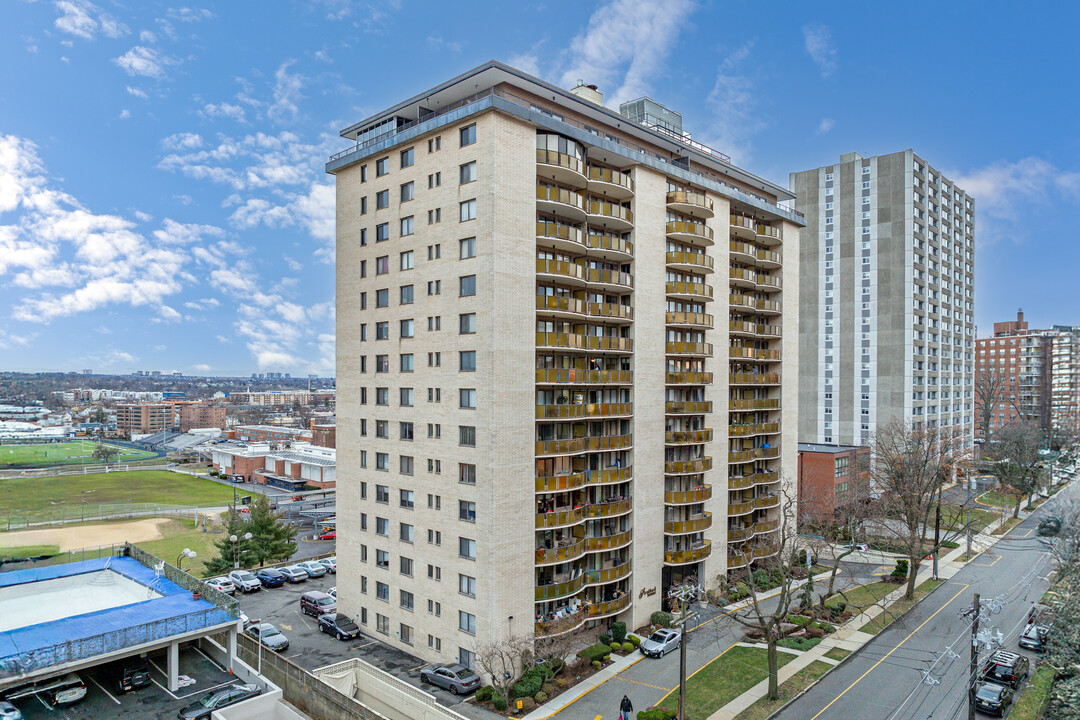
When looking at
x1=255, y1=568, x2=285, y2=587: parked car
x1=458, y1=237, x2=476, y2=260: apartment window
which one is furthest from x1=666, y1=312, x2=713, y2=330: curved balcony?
x1=255, y1=568, x2=285, y2=587: parked car

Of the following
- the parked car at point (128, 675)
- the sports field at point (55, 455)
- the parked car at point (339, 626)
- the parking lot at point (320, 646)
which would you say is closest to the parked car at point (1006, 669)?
the parking lot at point (320, 646)

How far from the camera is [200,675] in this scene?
30.5 metres

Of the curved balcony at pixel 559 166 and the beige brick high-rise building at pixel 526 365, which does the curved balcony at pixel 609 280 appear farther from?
the curved balcony at pixel 559 166

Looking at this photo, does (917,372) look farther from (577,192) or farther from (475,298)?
(475,298)

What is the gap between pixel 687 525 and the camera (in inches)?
1763

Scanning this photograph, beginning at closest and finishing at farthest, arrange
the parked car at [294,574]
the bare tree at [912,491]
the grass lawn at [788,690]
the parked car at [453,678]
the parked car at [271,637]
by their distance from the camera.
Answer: the grass lawn at [788,690]
the parked car at [453,678]
the parked car at [271,637]
the bare tree at [912,491]
the parked car at [294,574]

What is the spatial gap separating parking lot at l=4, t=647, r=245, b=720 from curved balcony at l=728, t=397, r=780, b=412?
129 ft

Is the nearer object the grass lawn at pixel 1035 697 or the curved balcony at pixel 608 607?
the grass lawn at pixel 1035 697

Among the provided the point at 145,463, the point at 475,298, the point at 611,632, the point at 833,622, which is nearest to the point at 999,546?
the point at 833,622

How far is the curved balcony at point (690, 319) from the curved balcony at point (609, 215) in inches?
289

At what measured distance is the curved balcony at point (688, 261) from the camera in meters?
44.5

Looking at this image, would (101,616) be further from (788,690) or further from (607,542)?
(788,690)

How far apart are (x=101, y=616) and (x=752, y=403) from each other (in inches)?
1821

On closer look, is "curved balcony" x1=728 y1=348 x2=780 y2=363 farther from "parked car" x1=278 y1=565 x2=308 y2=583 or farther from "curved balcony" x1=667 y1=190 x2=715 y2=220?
"parked car" x1=278 y1=565 x2=308 y2=583
